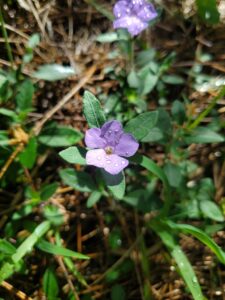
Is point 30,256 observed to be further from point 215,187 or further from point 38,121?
point 215,187

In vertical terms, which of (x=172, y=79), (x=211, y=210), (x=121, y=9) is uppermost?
(x=121, y=9)

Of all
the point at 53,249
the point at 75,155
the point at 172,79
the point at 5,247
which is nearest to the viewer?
the point at 75,155

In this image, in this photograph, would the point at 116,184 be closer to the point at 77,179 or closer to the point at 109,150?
the point at 109,150

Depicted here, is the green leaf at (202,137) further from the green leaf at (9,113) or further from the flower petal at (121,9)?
the green leaf at (9,113)

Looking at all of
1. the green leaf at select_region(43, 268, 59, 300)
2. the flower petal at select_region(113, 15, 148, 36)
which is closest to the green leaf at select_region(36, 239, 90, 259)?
the green leaf at select_region(43, 268, 59, 300)

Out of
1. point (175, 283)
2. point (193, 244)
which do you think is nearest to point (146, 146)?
point (193, 244)

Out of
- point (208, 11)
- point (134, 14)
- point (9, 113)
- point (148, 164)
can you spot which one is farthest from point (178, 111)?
point (9, 113)
